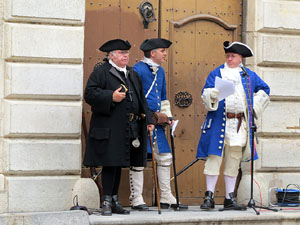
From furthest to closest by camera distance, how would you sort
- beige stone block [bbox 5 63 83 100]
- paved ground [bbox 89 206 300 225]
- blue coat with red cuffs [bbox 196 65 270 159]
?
blue coat with red cuffs [bbox 196 65 270 159] → beige stone block [bbox 5 63 83 100] → paved ground [bbox 89 206 300 225]

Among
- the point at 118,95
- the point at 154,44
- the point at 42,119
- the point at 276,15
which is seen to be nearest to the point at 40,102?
the point at 42,119

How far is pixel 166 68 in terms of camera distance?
10570 mm

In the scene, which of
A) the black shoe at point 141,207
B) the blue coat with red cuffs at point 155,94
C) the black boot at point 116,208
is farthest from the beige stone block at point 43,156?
the blue coat with red cuffs at point 155,94

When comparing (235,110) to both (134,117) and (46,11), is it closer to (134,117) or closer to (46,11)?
(134,117)

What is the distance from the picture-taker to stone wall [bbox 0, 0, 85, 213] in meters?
9.33

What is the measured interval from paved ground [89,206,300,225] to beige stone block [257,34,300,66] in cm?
199

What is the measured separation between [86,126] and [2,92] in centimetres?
111

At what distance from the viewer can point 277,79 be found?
10.7 m

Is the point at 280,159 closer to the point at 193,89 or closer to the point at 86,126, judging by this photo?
the point at 193,89

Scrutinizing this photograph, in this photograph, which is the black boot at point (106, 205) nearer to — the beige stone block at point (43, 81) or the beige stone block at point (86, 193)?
the beige stone block at point (86, 193)

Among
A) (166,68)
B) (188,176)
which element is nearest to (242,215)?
(188,176)

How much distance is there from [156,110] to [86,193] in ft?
4.04

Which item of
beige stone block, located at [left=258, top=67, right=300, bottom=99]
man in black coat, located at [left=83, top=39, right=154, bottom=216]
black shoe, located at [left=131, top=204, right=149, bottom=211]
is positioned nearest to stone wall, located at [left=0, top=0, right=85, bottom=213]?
man in black coat, located at [left=83, top=39, right=154, bottom=216]

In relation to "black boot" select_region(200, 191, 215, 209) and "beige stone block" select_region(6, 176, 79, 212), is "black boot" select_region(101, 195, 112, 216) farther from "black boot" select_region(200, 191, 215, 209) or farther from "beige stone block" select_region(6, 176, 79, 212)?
"black boot" select_region(200, 191, 215, 209)
